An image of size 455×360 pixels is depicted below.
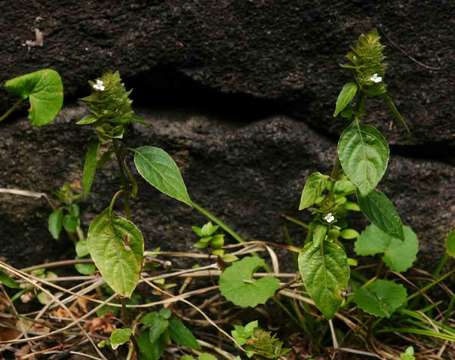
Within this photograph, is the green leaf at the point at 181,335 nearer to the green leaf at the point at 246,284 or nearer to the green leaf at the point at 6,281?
the green leaf at the point at 246,284

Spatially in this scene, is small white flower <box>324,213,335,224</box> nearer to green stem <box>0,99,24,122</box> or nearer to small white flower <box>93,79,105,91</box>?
small white flower <box>93,79,105,91</box>

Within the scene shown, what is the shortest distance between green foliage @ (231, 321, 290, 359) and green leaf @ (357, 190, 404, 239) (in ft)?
1.05

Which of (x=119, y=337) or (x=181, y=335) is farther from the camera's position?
(x=181, y=335)

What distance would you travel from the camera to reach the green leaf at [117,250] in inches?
46.8

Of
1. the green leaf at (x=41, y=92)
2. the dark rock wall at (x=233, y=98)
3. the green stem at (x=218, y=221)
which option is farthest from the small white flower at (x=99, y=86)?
the green stem at (x=218, y=221)

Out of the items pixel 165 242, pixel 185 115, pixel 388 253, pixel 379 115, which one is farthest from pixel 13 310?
pixel 379 115

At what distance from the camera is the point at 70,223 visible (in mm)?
1544

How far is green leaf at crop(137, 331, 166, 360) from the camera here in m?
1.39

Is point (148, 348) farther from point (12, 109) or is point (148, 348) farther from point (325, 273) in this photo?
point (12, 109)

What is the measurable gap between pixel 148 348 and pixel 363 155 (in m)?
0.63

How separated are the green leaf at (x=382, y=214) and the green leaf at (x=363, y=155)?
10 centimetres

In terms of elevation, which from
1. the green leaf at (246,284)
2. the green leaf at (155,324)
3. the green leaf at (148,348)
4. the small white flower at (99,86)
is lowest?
the green leaf at (148,348)

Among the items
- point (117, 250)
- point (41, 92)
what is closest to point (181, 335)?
point (117, 250)

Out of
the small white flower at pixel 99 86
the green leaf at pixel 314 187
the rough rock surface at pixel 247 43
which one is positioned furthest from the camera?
the rough rock surface at pixel 247 43
